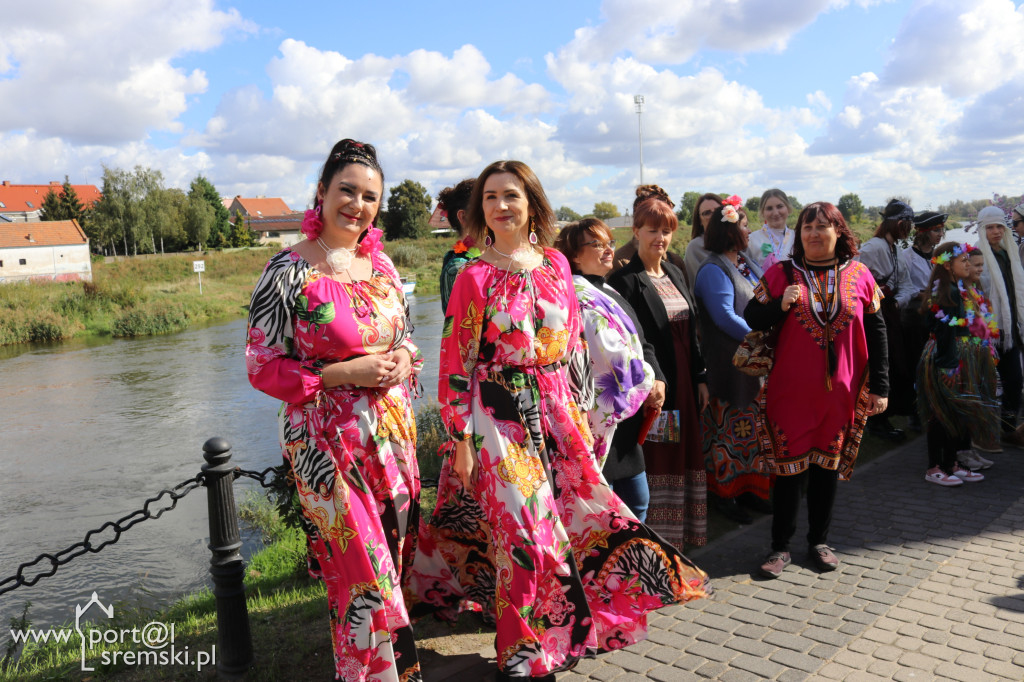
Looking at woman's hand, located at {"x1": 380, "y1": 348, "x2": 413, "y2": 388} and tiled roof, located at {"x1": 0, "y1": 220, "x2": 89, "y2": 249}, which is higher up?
tiled roof, located at {"x1": 0, "y1": 220, "x2": 89, "y2": 249}

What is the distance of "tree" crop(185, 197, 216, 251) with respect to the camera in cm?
6706

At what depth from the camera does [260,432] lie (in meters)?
12.7

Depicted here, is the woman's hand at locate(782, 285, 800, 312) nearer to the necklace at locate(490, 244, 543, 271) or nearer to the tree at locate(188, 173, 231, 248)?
the necklace at locate(490, 244, 543, 271)

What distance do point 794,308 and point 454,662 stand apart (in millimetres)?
2660

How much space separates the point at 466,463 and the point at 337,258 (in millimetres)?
1008

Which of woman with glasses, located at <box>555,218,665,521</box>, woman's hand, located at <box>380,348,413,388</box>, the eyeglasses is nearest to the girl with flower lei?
woman with glasses, located at <box>555,218,665,521</box>

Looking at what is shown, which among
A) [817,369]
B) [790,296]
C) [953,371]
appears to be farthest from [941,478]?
[790,296]

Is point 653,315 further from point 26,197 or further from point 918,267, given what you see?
point 26,197

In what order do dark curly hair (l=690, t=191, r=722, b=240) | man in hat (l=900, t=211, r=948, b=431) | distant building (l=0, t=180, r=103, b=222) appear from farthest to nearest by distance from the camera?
distant building (l=0, t=180, r=103, b=222), man in hat (l=900, t=211, r=948, b=431), dark curly hair (l=690, t=191, r=722, b=240)

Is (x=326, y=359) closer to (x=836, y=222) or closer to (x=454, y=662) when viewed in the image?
(x=454, y=662)

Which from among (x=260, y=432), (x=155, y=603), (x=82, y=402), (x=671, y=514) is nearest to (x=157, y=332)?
(x=82, y=402)

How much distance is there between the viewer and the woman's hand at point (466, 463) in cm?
307

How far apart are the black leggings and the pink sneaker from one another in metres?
2.09

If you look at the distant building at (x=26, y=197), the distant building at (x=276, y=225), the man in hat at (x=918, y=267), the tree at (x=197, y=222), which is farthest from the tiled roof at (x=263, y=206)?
the man in hat at (x=918, y=267)
